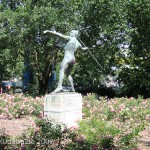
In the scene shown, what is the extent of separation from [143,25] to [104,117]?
42.6 feet

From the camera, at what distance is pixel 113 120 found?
1235cm

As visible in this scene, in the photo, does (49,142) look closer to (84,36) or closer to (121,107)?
(121,107)

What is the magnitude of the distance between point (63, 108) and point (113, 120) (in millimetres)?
2790

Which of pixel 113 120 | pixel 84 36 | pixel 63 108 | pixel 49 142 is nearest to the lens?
pixel 49 142

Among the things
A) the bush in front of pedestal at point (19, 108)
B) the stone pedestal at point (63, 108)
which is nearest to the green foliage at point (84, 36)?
the bush in front of pedestal at point (19, 108)

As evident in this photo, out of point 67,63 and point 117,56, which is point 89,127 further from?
point 117,56

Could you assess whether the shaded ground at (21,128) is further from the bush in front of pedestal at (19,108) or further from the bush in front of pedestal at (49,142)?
the bush in front of pedestal at (49,142)

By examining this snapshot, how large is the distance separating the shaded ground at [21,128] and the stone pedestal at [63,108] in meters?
0.76

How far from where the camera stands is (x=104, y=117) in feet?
41.5

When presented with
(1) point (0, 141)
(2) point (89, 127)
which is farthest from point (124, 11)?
(1) point (0, 141)

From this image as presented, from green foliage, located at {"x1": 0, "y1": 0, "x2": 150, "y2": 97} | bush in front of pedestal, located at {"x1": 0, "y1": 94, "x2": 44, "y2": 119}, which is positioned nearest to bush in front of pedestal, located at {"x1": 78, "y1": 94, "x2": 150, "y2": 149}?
bush in front of pedestal, located at {"x1": 0, "y1": 94, "x2": 44, "y2": 119}

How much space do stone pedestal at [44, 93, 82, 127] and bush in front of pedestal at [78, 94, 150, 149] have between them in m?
0.44

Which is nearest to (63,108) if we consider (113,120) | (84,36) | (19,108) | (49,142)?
(113,120)

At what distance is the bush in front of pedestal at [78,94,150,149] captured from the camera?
6.82 meters
